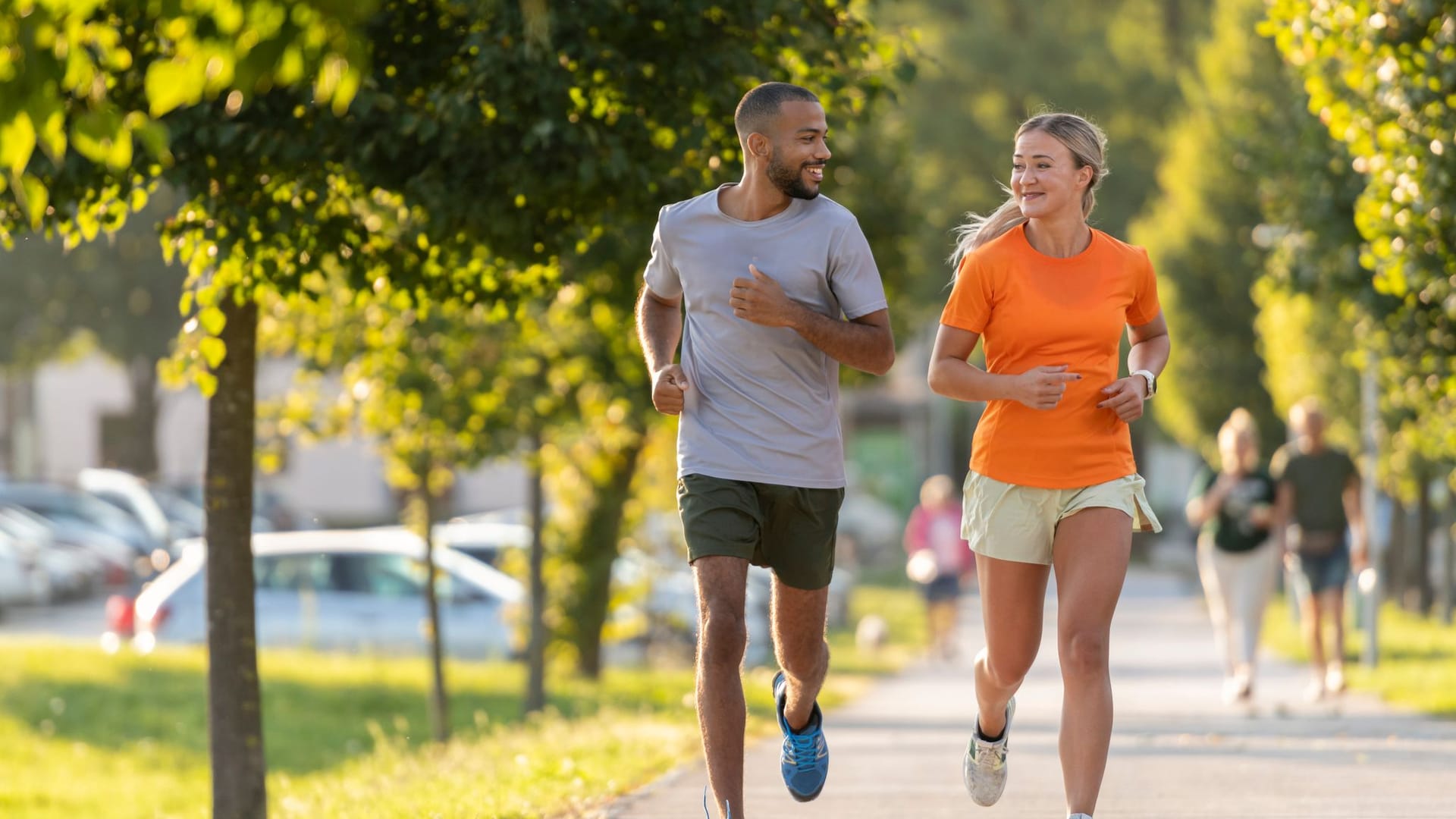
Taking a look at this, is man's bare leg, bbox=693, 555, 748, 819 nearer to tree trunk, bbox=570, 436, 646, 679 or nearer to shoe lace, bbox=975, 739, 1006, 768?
shoe lace, bbox=975, 739, 1006, 768

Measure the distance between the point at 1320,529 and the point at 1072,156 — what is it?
7.57 m

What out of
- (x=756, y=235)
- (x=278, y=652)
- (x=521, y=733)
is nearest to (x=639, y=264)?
(x=521, y=733)

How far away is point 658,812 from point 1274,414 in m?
29.2

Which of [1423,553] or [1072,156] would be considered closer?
[1072,156]

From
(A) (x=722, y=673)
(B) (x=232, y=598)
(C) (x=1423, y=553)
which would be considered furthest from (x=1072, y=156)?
(C) (x=1423, y=553)

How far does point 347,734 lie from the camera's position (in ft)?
49.0

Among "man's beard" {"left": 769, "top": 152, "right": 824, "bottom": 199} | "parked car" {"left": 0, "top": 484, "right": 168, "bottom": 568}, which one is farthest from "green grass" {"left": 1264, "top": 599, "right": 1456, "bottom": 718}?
"parked car" {"left": 0, "top": 484, "right": 168, "bottom": 568}

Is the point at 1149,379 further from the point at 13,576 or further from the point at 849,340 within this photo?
the point at 13,576

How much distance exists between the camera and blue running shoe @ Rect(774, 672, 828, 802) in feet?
18.4

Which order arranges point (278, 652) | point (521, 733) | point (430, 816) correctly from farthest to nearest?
point (278, 652)
point (521, 733)
point (430, 816)

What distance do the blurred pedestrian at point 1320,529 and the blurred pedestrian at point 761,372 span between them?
760 cm

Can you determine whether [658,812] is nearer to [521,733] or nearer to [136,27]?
[136,27]

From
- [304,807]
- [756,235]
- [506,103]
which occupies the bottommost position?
[304,807]

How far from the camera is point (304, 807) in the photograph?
27.7 ft
